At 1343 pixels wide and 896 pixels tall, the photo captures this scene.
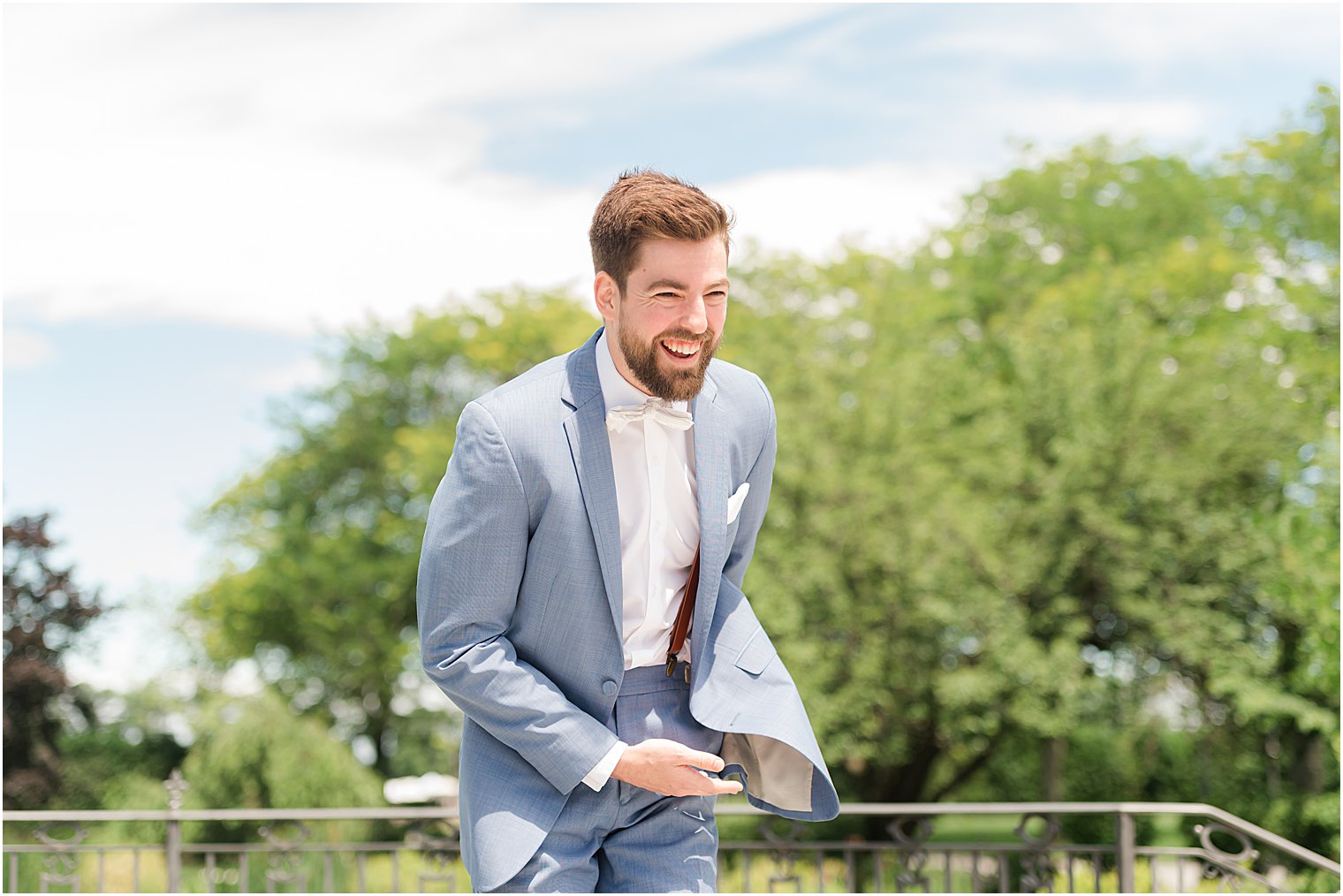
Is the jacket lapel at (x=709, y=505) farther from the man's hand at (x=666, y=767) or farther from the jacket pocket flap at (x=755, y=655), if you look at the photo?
the man's hand at (x=666, y=767)

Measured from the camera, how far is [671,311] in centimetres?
198

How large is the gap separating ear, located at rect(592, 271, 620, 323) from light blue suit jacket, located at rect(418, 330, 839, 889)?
121mm

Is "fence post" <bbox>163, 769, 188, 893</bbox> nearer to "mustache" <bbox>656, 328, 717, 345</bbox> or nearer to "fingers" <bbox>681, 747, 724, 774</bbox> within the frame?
"fingers" <bbox>681, 747, 724, 774</bbox>

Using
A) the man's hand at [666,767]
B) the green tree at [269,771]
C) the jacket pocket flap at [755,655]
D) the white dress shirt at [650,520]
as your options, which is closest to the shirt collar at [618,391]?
the white dress shirt at [650,520]

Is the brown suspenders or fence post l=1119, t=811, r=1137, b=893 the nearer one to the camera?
the brown suspenders

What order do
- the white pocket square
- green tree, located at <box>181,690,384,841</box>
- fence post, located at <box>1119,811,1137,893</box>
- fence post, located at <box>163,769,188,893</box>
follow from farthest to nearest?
green tree, located at <box>181,690,384,841</box>, fence post, located at <box>163,769,188,893</box>, fence post, located at <box>1119,811,1137,893</box>, the white pocket square

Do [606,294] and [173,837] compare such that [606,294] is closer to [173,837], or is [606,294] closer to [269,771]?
[173,837]

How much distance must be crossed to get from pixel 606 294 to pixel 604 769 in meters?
0.76

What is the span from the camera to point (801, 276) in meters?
16.3

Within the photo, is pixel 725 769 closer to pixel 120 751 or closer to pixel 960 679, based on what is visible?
pixel 960 679

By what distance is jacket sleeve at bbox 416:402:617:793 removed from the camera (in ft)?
6.40

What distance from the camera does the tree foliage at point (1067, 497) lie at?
12469mm

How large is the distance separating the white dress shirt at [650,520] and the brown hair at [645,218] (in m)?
0.21

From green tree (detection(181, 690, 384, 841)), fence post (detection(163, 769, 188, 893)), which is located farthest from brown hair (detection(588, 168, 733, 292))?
green tree (detection(181, 690, 384, 841))
